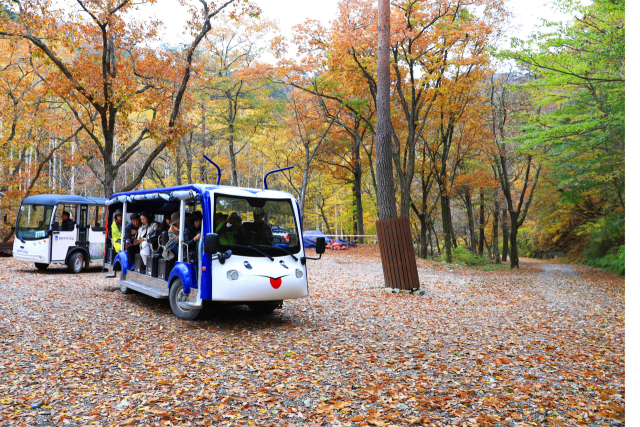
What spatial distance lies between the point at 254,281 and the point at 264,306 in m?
1.53

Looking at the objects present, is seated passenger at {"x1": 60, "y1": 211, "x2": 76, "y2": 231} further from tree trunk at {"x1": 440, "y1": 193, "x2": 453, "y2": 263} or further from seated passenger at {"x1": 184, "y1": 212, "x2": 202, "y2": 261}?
tree trunk at {"x1": 440, "y1": 193, "x2": 453, "y2": 263}

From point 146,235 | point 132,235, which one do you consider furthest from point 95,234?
point 146,235

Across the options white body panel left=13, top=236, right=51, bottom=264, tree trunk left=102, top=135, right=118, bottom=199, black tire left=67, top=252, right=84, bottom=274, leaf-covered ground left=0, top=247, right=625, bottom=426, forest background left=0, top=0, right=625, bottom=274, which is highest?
forest background left=0, top=0, right=625, bottom=274

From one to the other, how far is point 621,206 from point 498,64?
29.4 feet

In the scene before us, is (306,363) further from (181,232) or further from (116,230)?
(116,230)

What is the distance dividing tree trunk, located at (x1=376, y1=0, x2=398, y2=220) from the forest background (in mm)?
3052

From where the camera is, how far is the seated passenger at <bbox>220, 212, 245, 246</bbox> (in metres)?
6.99

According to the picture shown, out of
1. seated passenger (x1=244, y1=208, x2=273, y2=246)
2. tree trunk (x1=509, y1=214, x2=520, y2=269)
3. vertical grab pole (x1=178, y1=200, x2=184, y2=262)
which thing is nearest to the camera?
seated passenger (x1=244, y1=208, x2=273, y2=246)

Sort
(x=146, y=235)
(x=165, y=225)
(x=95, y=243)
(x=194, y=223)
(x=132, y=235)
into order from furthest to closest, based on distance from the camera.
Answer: (x=95, y=243), (x=132, y=235), (x=146, y=235), (x=165, y=225), (x=194, y=223)

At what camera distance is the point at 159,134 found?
1378 centimetres

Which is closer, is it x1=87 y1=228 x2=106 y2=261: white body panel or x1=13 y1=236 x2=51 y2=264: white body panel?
x1=13 y1=236 x2=51 y2=264: white body panel

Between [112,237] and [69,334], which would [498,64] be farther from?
[69,334]

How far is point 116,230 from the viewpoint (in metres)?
10.4

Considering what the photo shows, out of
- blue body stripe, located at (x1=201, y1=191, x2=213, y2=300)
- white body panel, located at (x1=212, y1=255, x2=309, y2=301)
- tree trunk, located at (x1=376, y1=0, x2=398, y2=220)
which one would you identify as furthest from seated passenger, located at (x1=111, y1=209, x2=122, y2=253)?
tree trunk, located at (x1=376, y1=0, x2=398, y2=220)
